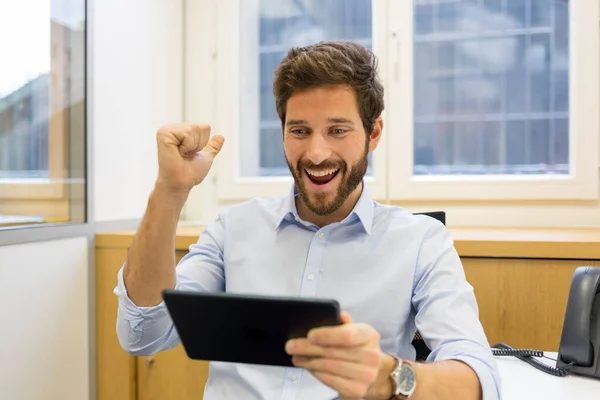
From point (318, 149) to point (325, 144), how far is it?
0.02 meters

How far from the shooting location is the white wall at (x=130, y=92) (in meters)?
2.07

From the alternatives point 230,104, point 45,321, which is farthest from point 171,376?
point 230,104

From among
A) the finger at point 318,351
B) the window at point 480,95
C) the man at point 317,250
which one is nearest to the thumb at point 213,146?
the man at point 317,250

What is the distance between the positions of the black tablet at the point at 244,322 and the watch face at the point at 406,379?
20cm

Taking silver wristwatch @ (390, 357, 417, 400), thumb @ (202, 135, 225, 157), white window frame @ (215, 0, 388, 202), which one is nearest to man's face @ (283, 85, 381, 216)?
thumb @ (202, 135, 225, 157)

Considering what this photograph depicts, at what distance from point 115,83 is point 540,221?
172cm

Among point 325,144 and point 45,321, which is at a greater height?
point 325,144

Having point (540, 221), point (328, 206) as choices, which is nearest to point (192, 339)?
point (328, 206)

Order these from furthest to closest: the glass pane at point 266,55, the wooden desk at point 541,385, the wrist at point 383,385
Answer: the glass pane at point 266,55, the wooden desk at point 541,385, the wrist at point 383,385

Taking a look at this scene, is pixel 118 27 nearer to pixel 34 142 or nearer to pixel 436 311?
pixel 34 142

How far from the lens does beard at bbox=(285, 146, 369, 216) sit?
1282 millimetres

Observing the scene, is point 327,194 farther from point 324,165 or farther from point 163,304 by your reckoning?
point 163,304

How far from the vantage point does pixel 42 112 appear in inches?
72.9

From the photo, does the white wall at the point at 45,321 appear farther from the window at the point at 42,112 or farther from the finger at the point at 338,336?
the finger at the point at 338,336
